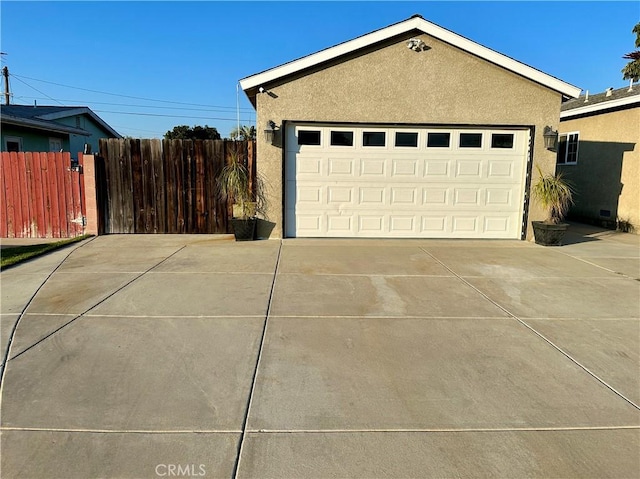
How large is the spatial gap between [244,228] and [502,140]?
6148 mm

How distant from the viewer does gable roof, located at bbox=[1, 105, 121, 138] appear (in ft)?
46.4

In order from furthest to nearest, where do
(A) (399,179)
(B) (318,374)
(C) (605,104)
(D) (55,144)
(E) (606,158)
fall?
1. (D) (55,144)
2. (E) (606,158)
3. (C) (605,104)
4. (A) (399,179)
5. (B) (318,374)

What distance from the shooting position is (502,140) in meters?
9.83

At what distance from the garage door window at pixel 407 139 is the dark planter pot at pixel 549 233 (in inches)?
129

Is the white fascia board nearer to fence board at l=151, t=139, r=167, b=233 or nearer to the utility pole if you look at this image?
fence board at l=151, t=139, r=167, b=233

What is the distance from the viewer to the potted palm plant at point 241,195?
9.48m

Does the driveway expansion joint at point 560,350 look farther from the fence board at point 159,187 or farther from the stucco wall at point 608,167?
the stucco wall at point 608,167

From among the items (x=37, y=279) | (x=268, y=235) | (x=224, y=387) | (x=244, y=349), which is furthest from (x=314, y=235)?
(x=224, y=387)

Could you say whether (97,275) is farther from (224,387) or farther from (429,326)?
(429,326)

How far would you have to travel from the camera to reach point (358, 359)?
3.88 m

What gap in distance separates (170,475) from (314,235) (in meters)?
7.71

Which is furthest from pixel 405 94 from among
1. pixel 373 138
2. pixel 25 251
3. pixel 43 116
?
pixel 43 116

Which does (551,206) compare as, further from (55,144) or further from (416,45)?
(55,144)

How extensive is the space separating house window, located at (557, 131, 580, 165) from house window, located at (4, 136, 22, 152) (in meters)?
18.5
